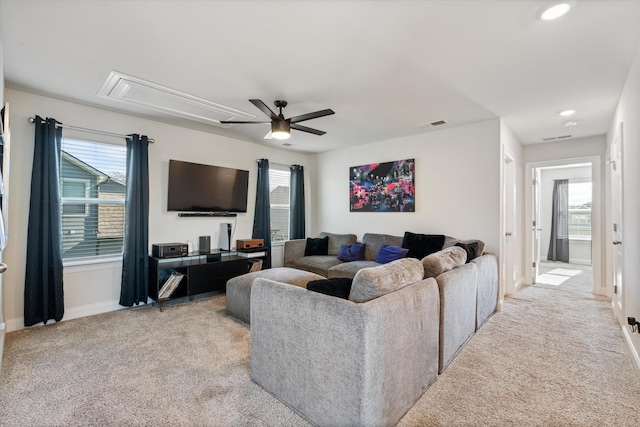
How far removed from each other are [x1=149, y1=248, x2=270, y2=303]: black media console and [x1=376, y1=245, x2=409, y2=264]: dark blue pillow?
6.41 feet

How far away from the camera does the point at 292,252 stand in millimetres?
4996

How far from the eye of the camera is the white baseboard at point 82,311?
2.94 meters

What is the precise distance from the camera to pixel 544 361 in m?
2.37

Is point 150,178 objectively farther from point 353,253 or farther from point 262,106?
point 353,253

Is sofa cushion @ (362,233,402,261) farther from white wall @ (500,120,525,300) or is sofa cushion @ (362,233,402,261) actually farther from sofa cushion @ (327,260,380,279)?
white wall @ (500,120,525,300)

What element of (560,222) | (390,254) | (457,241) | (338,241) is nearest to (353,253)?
(338,241)

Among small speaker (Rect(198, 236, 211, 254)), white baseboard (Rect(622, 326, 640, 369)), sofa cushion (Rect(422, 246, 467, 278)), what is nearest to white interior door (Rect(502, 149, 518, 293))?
white baseboard (Rect(622, 326, 640, 369))

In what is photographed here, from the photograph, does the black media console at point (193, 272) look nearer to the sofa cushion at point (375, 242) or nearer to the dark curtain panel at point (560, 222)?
the sofa cushion at point (375, 242)

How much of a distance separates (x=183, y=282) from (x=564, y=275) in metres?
6.75

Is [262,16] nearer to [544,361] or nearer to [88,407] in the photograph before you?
[88,407]

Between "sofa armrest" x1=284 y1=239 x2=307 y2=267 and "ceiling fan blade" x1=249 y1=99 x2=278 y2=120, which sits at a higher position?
"ceiling fan blade" x1=249 y1=99 x2=278 y2=120

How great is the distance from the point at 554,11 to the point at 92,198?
4.58m

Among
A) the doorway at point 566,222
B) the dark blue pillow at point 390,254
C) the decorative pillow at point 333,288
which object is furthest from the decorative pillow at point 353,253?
the doorway at point 566,222

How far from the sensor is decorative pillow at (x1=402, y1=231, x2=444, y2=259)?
3.96m
